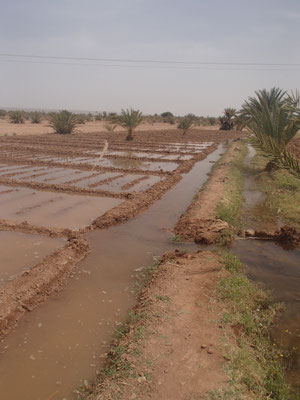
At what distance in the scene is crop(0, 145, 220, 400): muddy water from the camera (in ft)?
9.14

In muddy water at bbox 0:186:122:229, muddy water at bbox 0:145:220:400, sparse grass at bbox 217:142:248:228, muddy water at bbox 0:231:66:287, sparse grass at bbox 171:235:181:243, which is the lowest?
muddy water at bbox 0:145:220:400

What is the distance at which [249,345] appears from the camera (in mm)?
3115

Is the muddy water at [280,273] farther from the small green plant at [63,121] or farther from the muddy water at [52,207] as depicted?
the small green plant at [63,121]

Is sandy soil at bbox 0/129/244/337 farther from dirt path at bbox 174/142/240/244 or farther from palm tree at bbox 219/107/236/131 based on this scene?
palm tree at bbox 219/107/236/131

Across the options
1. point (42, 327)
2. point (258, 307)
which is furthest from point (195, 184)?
point (42, 327)

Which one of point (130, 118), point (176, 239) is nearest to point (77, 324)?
point (176, 239)

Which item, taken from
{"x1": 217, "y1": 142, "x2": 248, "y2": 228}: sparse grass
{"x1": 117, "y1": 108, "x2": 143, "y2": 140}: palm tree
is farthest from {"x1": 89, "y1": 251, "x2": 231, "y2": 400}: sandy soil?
{"x1": 117, "y1": 108, "x2": 143, "y2": 140}: palm tree

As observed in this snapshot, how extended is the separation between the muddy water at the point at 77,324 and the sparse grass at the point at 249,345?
4.05 ft

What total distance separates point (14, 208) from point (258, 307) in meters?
5.89

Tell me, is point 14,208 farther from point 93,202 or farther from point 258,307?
point 258,307

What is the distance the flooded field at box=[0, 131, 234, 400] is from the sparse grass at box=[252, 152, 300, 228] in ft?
7.13

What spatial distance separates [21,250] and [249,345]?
3.82 m

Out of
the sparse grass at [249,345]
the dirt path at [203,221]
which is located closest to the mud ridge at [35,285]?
the dirt path at [203,221]

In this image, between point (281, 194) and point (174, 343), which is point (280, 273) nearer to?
point (174, 343)
